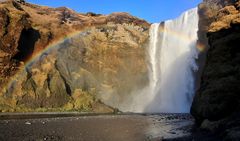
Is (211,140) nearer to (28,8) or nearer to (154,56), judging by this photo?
(154,56)

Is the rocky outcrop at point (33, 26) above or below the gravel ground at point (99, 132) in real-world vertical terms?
above

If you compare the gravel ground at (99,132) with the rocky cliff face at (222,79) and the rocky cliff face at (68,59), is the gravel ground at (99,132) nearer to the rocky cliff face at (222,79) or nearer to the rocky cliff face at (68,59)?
the rocky cliff face at (222,79)

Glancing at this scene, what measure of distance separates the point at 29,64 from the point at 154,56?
3632cm

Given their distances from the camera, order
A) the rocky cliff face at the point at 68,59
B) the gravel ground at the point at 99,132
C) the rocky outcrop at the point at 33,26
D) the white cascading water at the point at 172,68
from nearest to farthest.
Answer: the gravel ground at the point at 99,132 → the rocky cliff face at the point at 68,59 → the rocky outcrop at the point at 33,26 → the white cascading water at the point at 172,68

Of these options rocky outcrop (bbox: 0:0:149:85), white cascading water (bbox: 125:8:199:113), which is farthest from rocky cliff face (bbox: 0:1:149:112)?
white cascading water (bbox: 125:8:199:113)

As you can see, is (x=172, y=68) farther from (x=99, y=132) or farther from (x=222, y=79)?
(x=222, y=79)

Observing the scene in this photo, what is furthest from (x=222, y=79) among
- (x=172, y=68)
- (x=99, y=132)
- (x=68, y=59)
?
(x=68, y=59)

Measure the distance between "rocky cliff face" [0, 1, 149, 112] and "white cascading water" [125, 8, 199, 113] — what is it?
12.9ft

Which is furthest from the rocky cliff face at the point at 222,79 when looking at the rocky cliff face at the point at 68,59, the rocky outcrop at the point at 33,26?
the rocky outcrop at the point at 33,26

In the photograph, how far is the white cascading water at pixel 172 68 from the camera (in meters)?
99.3

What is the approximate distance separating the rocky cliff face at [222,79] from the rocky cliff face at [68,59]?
61729 mm

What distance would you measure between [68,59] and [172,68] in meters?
29.2

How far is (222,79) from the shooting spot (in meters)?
30.4

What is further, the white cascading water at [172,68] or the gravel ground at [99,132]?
the white cascading water at [172,68]
